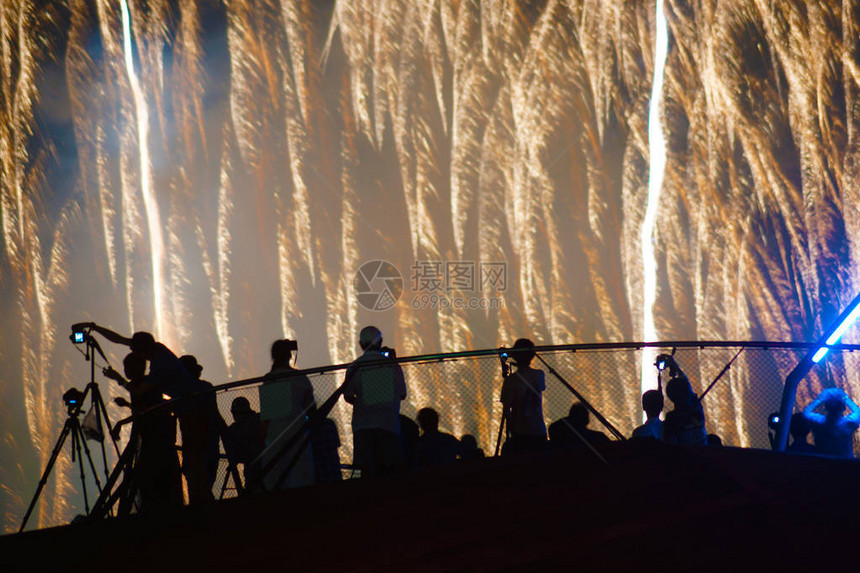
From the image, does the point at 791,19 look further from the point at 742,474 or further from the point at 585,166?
the point at 742,474

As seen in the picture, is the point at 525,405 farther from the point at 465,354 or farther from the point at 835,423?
the point at 835,423

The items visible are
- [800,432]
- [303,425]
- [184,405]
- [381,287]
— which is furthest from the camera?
[381,287]

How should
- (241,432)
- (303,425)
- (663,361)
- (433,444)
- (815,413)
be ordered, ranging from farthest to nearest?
1. (663,361)
2. (433,444)
3. (241,432)
4. (815,413)
5. (303,425)

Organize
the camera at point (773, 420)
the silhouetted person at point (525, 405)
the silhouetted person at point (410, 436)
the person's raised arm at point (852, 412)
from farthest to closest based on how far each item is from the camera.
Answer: the camera at point (773, 420), the silhouetted person at point (410, 436), the silhouetted person at point (525, 405), the person's raised arm at point (852, 412)

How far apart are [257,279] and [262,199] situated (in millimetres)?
1306

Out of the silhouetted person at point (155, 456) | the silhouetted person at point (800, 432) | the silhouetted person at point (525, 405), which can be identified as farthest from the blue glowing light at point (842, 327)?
the silhouetted person at point (155, 456)

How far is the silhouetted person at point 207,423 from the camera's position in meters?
4.48

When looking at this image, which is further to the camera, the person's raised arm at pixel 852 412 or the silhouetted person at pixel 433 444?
the silhouetted person at pixel 433 444

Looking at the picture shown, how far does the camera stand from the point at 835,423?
4961 millimetres

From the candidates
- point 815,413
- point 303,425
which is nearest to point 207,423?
point 303,425

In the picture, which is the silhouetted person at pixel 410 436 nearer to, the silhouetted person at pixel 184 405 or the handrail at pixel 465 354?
the handrail at pixel 465 354

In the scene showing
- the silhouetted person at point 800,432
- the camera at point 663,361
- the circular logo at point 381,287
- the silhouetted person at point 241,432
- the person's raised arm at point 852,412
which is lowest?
the silhouetted person at point 800,432

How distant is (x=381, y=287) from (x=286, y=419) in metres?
8.06

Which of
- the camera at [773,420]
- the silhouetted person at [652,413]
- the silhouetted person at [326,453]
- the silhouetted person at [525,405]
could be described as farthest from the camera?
the camera at [773,420]
